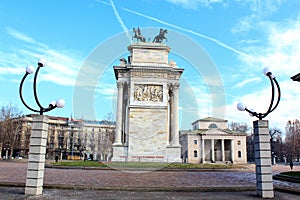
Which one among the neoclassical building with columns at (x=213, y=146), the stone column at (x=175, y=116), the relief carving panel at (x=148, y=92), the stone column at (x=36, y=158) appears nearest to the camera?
the stone column at (x=36, y=158)

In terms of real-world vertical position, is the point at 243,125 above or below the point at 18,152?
above

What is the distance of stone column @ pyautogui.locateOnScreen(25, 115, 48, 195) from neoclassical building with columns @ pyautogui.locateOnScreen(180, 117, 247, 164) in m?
68.8

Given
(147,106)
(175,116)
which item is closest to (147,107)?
(147,106)

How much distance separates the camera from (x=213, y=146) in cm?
7931

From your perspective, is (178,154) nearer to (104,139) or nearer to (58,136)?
(104,139)

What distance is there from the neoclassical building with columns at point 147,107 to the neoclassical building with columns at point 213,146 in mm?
41508

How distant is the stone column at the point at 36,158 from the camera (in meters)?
9.69

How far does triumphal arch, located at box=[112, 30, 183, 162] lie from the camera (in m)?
34.5

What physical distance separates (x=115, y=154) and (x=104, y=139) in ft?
120

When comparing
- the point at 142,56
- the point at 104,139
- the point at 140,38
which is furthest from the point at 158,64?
the point at 104,139

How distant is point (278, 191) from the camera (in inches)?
453

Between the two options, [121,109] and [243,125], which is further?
[243,125]

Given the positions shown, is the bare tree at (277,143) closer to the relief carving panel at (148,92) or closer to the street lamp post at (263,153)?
the relief carving panel at (148,92)

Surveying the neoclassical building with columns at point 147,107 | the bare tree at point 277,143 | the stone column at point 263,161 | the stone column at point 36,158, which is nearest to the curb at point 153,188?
the stone column at point 263,161
